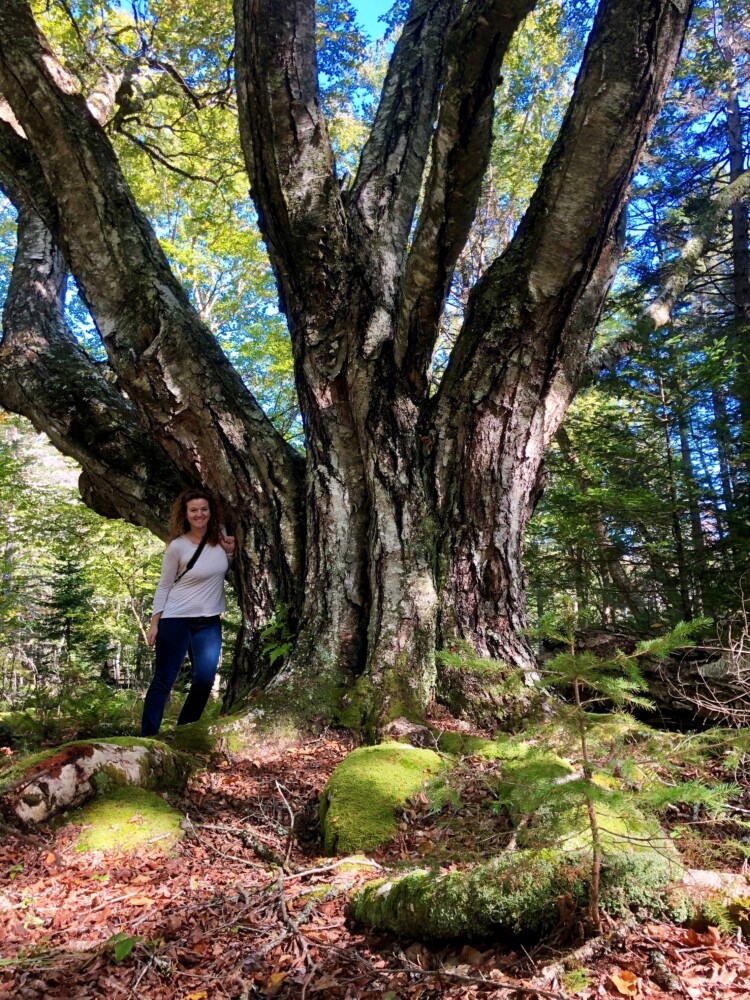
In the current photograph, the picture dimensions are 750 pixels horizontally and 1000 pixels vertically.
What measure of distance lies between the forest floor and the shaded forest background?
1885mm

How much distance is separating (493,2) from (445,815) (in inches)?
152

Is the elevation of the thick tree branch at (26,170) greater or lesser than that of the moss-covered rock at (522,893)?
greater

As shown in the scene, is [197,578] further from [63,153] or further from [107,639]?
[107,639]

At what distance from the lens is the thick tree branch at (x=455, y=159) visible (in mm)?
3000

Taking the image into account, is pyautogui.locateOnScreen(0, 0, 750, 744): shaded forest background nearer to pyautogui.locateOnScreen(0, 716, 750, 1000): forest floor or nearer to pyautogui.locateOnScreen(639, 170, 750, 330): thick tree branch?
pyautogui.locateOnScreen(639, 170, 750, 330): thick tree branch

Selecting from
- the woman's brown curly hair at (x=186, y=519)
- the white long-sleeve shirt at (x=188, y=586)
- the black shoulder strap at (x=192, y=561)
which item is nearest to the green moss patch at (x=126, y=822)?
the white long-sleeve shirt at (x=188, y=586)

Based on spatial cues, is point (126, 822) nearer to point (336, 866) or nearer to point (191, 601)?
point (336, 866)

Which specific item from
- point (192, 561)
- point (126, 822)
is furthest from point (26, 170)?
point (126, 822)

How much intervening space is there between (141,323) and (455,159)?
2582mm

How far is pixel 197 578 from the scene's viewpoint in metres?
4.23

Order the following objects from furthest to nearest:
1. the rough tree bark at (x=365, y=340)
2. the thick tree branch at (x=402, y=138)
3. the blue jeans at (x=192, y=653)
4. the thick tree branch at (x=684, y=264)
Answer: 1. the thick tree branch at (x=684, y=264)
2. the thick tree branch at (x=402, y=138)
3. the blue jeans at (x=192, y=653)
4. the rough tree bark at (x=365, y=340)

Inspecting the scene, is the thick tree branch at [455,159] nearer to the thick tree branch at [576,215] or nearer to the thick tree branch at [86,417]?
the thick tree branch at [576,215]

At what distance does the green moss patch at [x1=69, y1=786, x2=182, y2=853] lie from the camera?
2.42m

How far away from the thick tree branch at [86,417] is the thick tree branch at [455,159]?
94.9 inches
